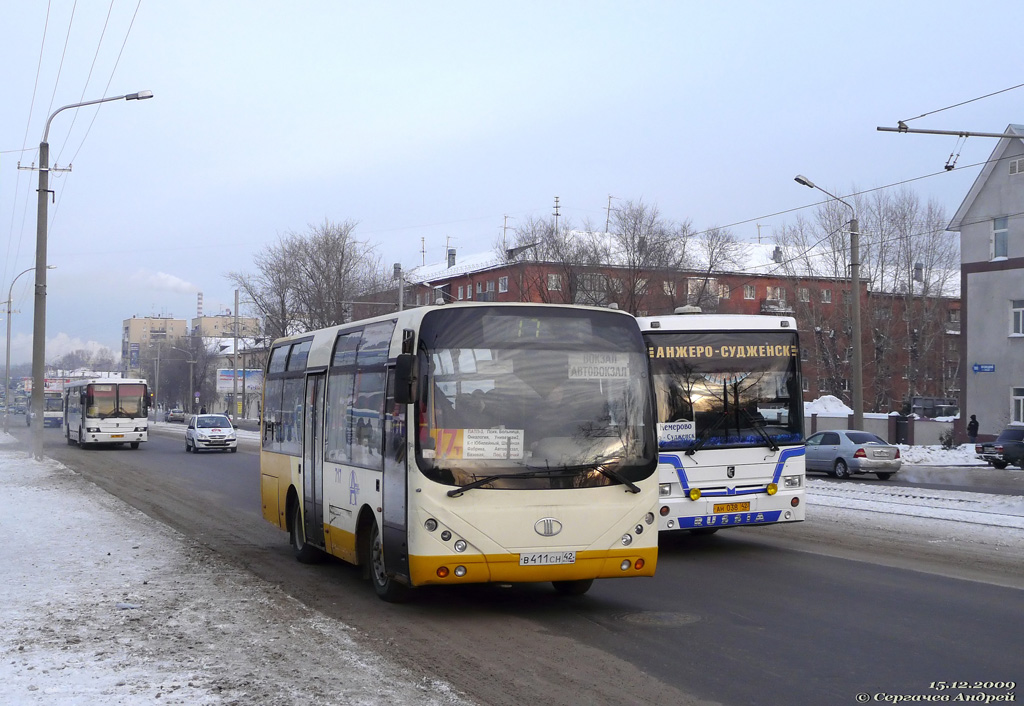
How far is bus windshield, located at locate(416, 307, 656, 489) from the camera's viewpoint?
8820mm

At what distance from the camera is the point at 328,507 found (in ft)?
37.3

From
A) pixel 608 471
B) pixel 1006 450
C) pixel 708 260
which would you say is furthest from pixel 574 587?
pixel 708 260

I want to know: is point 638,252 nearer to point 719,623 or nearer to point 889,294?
point 889,294

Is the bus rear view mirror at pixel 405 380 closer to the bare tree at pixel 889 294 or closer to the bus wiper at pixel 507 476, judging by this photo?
the bus wiper at pixel 507 476

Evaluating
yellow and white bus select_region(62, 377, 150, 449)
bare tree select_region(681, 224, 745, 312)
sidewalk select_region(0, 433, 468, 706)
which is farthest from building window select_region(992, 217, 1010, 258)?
sidewalk select_region(0, 433, 468, 706)

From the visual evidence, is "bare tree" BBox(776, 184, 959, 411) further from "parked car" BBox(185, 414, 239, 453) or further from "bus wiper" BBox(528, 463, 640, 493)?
"bus wiper" BBox(528, 463, 640, 493)

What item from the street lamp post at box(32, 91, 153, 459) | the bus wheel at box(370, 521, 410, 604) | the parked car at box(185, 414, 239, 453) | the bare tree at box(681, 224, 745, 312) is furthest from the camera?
the bare tree at box(681, 224, 745, 312)

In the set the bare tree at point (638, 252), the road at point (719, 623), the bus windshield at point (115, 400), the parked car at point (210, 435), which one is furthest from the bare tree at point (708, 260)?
the road at point (719, 623)

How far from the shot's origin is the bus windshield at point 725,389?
13.3 m

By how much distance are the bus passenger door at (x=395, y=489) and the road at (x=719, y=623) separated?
0.55 meters

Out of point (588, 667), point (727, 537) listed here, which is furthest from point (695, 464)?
point (588, 667)

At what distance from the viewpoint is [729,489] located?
1317 centimetres

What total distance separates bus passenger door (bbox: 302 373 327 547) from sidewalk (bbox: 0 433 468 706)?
3.42 ft

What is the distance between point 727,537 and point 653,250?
116 feet
